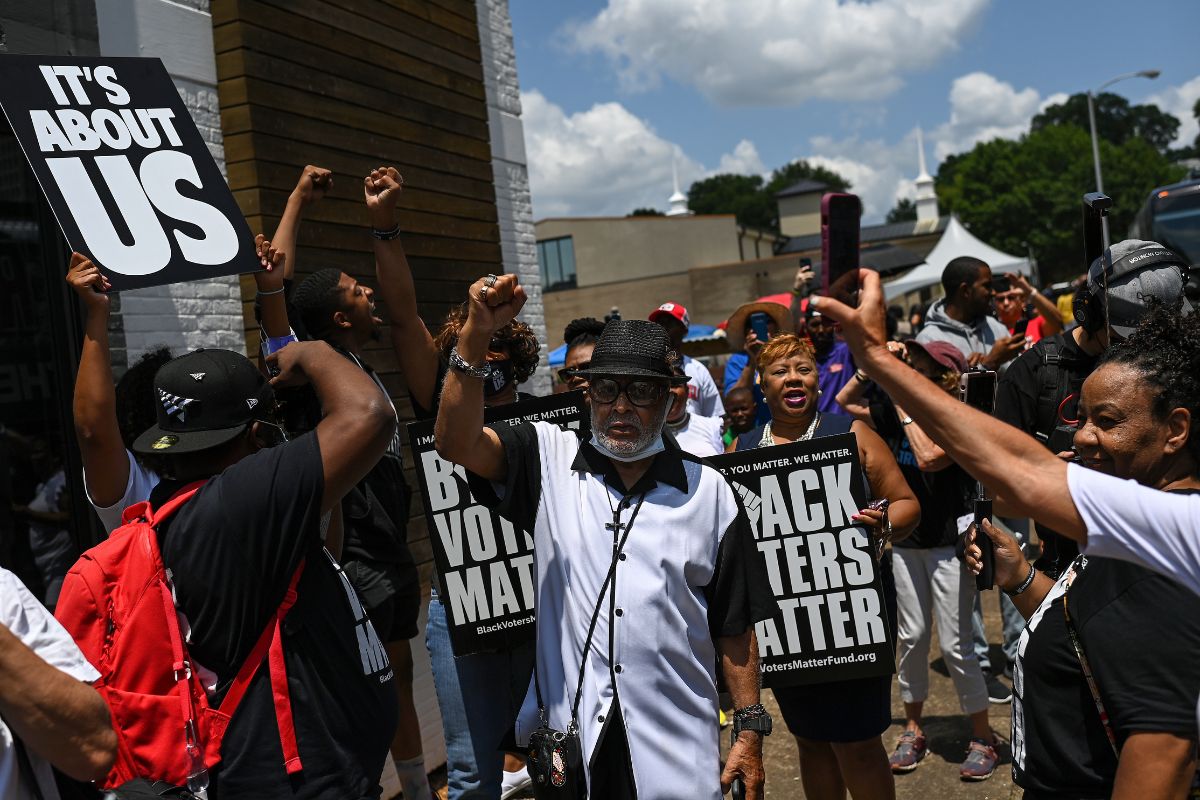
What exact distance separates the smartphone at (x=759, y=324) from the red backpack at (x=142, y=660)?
525 cm

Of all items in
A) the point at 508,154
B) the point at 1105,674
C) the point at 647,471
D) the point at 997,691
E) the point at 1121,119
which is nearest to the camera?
the point at 1105,674

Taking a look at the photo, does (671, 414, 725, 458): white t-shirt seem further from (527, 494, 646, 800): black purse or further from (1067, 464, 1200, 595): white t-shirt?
(1067, 464, 1200, 595): white t-shirt

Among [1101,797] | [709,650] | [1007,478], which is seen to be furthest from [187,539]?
[1101,797]

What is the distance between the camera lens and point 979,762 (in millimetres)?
5160

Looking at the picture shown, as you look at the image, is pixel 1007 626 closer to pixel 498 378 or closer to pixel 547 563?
pixel 498 378

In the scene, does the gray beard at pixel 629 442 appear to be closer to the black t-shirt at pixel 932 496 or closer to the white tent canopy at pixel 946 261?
the black t-shirt at pixel 932 496

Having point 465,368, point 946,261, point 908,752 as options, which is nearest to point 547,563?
point 465,368

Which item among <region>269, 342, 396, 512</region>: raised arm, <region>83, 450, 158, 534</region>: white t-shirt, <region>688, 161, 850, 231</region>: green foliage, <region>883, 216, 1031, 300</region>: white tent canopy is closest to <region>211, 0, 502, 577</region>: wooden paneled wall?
<region>83, 450, 158, 534</region>: white t-shirt

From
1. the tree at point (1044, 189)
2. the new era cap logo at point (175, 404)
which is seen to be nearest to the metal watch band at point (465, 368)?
the new era cap logo at point (175, 404)

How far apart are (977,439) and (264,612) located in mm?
1563

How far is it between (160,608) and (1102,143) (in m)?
93.7

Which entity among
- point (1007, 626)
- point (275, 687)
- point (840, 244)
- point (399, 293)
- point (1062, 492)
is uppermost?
point (399, 293)

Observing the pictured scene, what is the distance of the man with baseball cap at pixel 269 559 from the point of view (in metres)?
2.31

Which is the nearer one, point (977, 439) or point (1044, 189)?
point (977, 439)
